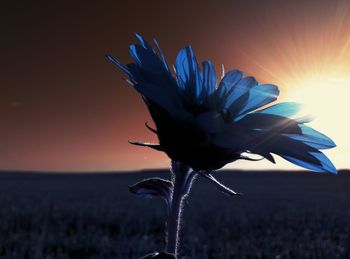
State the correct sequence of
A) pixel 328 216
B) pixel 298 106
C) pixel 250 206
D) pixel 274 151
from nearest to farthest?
pixel 274 151 → pixel 298 106 → pixel 328 216 → pixel 250 206

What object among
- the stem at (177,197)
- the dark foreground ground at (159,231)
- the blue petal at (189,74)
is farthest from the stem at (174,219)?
the dark foreground ground at (159,231)

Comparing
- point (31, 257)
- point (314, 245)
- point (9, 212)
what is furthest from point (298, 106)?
point (9, 212)

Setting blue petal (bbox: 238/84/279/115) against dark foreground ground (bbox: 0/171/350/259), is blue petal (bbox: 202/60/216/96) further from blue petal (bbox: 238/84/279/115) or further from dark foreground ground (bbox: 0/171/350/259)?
dark foreground ground (bbox: 0/171/350/259)

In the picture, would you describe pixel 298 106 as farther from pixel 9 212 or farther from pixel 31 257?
pixel 9 212

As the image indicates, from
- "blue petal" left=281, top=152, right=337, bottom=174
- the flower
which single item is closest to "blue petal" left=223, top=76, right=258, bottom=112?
the flower

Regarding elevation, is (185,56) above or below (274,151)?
above

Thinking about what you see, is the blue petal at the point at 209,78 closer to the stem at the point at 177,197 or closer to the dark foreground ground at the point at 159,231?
the stem at the point at 177,197

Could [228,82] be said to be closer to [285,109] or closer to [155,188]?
[285,109]
